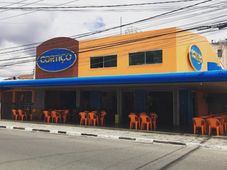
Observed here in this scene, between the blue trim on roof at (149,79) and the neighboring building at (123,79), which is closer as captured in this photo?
the blue trim on roof at (149,79)

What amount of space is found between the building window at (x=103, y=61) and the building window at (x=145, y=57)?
1.51 metres

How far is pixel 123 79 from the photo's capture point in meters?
18.6

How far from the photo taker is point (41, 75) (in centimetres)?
2972

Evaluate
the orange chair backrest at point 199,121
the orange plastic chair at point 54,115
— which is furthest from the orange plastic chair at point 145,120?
the orange plastic chair at point 54,115

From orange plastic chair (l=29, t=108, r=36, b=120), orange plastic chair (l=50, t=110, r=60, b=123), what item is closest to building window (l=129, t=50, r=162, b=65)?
orange plastic chair (l=50, t=110, r=60, b=123)

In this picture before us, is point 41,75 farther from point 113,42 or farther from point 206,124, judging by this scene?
point 206,124

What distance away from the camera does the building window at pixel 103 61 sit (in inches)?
1014

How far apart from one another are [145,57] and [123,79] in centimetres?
597

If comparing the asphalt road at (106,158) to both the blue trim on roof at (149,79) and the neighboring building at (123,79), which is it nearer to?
the blue trim on roof at (149,79)

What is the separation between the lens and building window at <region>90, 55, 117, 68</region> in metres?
25.7

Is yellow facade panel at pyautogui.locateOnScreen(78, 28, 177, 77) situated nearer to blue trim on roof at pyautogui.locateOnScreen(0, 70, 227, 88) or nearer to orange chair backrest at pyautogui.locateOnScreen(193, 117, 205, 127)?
blue trim on roof at pyautogui.locateOnScreen(0, 70, 227, 88)

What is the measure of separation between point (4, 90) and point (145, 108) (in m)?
12.7

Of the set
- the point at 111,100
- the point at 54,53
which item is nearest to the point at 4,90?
the point at 54,53

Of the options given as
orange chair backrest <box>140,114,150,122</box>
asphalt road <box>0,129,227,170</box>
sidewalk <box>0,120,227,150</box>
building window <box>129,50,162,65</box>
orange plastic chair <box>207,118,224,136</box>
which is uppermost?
building window <box>129,50,162,65</box>
